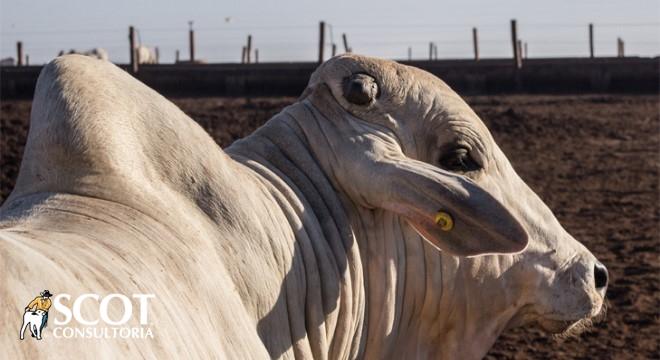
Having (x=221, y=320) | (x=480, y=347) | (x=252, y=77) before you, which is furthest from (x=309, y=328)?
(x=252, y=77)

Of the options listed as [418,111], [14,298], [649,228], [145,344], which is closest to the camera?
A: [14,298]

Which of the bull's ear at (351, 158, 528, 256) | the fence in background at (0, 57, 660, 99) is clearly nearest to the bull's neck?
the bull's ear at (351, 158, 528, 256)

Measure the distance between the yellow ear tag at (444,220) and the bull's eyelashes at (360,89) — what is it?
→ 48 centimetres

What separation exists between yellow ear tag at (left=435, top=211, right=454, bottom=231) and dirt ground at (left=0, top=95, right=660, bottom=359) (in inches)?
208

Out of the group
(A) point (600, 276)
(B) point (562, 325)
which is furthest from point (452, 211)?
(A) point (600, 276)

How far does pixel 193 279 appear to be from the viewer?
3.09 meters

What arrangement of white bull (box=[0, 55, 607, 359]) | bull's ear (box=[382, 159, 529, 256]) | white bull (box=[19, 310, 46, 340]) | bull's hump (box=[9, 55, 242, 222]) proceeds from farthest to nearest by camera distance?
1. bull's ear (box=[382, 159, 529, 256])
2. bull's hump (box=[9, 55, 242, 222])
3. white bull (box=[0, 55, 607, 359])
4. white bull (box=[19, 310, 46, 340])

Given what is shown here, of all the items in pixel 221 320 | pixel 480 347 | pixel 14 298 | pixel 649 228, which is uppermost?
pixel 14 298

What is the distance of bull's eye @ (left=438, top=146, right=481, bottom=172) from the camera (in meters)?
3.96

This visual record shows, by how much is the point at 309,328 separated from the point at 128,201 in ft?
2.25

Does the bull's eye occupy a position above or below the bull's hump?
below

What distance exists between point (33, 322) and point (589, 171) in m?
13.3

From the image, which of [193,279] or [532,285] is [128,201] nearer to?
[193,279]

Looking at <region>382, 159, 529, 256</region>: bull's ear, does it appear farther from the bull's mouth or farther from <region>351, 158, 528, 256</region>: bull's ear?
the bull's mouth
